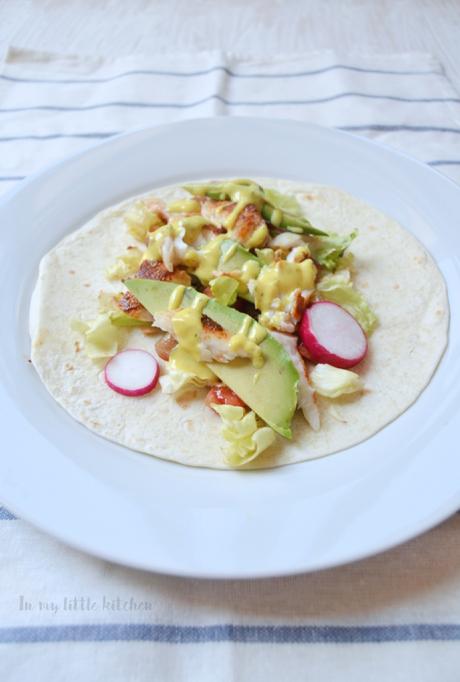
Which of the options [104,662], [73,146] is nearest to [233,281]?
[104,662]

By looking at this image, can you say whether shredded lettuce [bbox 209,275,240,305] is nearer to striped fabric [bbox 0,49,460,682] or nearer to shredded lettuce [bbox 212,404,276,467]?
shredded lettuce [bbox 212,404,276,467]

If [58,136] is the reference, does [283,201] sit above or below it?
above

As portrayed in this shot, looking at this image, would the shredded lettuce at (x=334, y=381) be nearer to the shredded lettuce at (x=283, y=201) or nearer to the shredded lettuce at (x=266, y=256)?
the shredded lettuce at (x=266, y=256)

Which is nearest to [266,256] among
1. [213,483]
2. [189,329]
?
[189,329]

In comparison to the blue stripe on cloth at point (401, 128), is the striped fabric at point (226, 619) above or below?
below

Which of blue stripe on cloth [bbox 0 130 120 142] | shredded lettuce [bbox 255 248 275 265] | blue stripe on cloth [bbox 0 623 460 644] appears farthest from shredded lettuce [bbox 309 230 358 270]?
blue stripe on cloth [bbox 0 130 120 142]

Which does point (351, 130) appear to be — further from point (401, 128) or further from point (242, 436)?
point (242, 436)

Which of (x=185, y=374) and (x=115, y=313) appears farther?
(x=115, y=313)

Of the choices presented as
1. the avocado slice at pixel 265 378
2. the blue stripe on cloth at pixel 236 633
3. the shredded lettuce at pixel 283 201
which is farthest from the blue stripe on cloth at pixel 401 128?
the blue stripe on cloth at pixel 236 633
